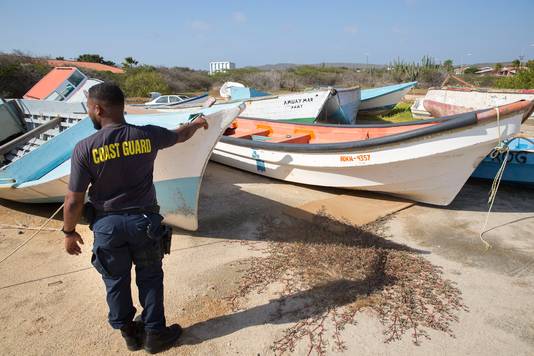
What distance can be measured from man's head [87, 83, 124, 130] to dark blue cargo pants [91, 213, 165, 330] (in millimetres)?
607

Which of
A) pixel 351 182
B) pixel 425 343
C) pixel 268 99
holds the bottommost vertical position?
pixel 425 343

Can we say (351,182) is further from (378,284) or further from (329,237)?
(378,284)

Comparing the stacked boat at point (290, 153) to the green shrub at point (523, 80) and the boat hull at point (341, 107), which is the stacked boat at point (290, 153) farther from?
the green shrub at point (523, 80)

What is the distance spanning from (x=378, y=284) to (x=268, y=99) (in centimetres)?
708

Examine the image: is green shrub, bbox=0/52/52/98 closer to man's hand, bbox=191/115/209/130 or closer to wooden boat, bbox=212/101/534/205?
wooden boat, bbox=212/101/534/205

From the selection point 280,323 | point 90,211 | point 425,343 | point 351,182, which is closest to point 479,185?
point 351,182

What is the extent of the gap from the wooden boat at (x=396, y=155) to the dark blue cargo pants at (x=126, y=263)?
3467 millimetres

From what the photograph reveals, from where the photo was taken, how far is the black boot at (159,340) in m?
2.37

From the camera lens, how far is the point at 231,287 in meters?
3.16

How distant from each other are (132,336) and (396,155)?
3.76 meters

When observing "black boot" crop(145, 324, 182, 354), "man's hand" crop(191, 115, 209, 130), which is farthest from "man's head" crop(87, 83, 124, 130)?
"black boot" crop(145, 324, 182, 354)

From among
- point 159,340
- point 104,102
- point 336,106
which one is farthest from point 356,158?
point 336,106

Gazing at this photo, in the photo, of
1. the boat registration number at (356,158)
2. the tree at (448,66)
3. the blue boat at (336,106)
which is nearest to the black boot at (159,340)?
the boat registration number at (356,158)

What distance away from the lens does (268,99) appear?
9.45 m
